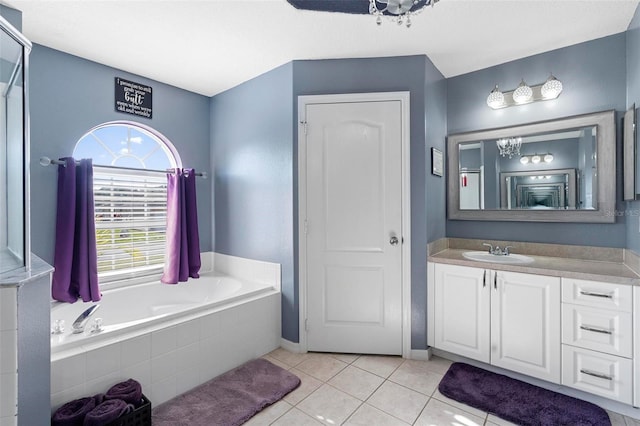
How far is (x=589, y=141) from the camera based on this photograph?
7.19 feet

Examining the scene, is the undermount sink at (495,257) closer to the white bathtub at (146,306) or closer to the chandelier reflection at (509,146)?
the chandelier reflection at (509,146)

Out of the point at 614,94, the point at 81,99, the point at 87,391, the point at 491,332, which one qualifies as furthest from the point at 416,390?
the point at 81,99

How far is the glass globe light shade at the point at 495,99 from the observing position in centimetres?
250

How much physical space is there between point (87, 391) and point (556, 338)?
2.71 m

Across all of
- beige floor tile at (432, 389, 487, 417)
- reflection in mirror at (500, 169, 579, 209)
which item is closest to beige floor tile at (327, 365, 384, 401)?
beige floor tile at (432, 389, 487, 417)

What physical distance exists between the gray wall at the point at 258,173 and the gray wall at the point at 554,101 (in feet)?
5.05

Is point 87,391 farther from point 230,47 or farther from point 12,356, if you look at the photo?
point 230,47

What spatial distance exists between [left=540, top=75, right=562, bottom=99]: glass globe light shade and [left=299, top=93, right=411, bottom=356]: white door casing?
Answer: 105cm

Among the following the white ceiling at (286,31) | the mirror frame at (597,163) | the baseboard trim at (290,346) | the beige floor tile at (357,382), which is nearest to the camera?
the white ceiling at (286,31)

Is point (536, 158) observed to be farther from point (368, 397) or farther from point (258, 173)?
point (258, 173)

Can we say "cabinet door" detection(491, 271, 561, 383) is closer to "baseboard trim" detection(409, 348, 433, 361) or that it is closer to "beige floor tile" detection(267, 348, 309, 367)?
"baseboard trim" detection(409, 348, 433, 361)

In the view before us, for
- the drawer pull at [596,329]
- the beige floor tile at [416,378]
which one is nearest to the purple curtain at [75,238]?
the beige floor tile at [416,378]

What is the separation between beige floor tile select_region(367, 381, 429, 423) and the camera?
1.78 m

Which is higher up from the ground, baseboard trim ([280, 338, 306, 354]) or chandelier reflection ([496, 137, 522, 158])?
chandelier reflection ([496, 137, 522, 158])
